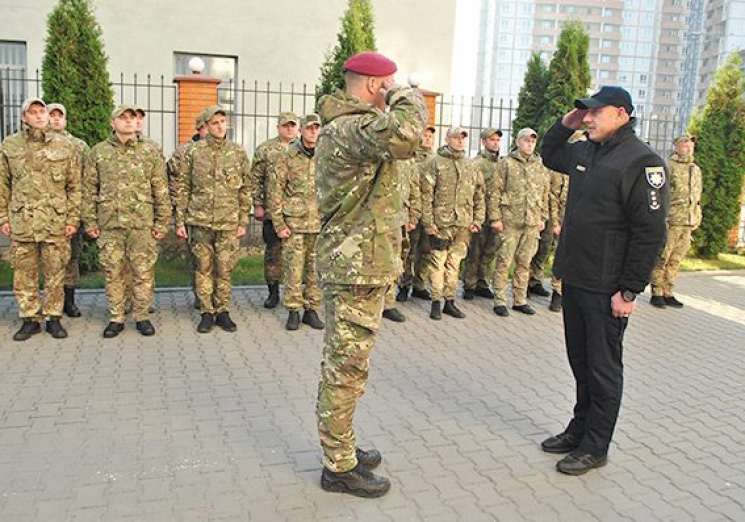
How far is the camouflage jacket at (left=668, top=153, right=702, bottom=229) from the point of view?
8.82m

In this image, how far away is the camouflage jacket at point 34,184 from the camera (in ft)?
21.1

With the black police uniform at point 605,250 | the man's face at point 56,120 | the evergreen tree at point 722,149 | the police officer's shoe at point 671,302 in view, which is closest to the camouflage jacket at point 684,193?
the police officer's shoe at point 671,302

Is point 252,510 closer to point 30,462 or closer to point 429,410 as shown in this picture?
point 30,462

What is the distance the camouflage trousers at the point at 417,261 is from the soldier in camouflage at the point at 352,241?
462cm

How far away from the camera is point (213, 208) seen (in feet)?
22.8

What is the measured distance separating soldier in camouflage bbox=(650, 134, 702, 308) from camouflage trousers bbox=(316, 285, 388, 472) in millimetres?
6124

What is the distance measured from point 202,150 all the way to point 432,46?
32.0 feet

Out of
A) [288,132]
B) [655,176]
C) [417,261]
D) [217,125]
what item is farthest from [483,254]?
[655,176]

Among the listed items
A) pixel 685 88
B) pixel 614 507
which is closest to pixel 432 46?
pixel 614 507

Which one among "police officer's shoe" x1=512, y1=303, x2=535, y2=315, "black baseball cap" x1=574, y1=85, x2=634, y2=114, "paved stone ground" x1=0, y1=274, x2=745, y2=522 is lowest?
"paved stone ground" x1=0, y1=274, x2=745, y2=522

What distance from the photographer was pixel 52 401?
16.6 ft

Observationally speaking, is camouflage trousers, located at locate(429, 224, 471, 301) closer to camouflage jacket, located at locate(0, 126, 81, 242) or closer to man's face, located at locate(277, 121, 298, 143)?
man's face, located at locate(277, 121, 298, 143)

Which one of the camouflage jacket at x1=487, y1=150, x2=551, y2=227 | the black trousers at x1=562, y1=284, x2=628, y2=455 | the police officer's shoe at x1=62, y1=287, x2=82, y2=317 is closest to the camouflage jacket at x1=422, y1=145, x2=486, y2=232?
the camouflage jacket at x1=487, y1=150, x2=551, y2=227

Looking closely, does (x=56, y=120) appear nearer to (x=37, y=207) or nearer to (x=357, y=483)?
(x=37, y=207)
